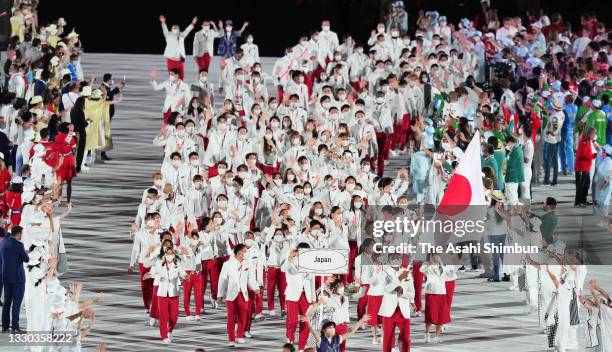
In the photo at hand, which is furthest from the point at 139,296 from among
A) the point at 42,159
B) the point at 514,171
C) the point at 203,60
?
the point at 203,60

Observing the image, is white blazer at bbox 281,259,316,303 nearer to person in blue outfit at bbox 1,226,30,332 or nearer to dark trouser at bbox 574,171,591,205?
person in blue outfit at bbox 1,226,30,332

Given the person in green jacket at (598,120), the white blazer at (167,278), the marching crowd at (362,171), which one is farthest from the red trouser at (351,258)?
the person in green jacket at (598,120)

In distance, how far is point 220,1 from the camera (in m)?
49.8

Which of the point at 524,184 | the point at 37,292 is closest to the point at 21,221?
the point at 37,292

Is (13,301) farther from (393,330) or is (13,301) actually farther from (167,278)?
(393,330)

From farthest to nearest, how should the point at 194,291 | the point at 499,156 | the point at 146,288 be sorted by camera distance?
the point at 499,156 < the point at 146,288 < the point at 194,291

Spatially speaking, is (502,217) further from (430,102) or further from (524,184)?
(430,102)

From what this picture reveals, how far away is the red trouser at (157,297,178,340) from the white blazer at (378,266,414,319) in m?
2.85

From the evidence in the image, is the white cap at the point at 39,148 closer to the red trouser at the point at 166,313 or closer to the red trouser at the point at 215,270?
the red trouser at the point at 215,270

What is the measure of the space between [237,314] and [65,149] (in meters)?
6.88

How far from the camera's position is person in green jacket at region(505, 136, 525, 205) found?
2867 centimetres

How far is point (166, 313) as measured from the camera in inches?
917

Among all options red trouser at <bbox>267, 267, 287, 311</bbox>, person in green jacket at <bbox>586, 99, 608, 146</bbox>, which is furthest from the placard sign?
person in green jacket at <bbox>586, 99, 608, 146</bbox>

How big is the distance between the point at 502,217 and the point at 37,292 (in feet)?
24.6
